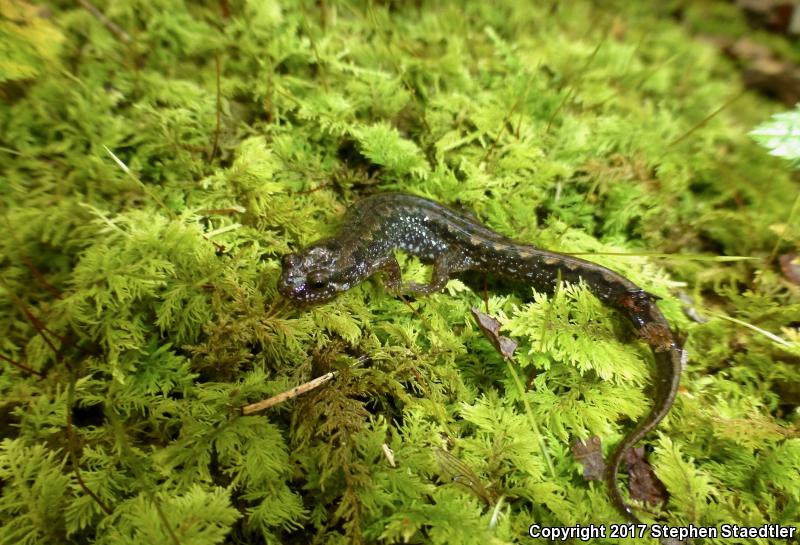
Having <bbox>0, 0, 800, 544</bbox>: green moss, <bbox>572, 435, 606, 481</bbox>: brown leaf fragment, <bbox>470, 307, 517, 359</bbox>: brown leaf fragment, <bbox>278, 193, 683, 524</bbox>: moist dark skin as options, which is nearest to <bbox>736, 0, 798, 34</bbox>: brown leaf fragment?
<bbox>0, 0, 800, 544</bbox>: green moss

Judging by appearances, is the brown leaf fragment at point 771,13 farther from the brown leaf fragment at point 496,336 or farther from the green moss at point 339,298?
the brown leaf fragment at point 496,336

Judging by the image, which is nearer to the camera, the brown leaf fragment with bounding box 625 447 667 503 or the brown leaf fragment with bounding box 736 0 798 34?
the brown leaf fragment with bounding box 625 447 667 503

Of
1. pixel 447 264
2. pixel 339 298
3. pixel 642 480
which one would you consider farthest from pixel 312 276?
pixel 642 480

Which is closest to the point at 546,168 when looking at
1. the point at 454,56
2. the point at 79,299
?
the point at 454,56

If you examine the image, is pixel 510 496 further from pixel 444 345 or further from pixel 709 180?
pixel 709 180

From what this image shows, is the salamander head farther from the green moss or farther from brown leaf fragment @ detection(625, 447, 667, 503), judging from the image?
brown leaf fragment @ detection(625, 447, 667, 503)

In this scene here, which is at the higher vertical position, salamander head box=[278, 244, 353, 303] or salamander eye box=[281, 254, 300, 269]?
salamander eye box=[281, 254, 300, 269]

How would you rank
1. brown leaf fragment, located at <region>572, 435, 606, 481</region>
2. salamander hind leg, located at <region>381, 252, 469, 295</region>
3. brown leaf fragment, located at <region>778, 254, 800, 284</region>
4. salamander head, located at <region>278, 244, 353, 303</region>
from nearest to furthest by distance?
brown leaf fragment, located at <region>572, 435, 606, 481</region> → salamander head, located at <region>278, 244, 353, 303</region> → salamander hind leg, located at <region>381, 252, 469, 295</region> → brown leaf fragment, located at <region>778, 254, 800, 284</region>

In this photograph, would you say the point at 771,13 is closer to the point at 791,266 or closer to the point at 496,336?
the point at 791,266
